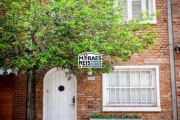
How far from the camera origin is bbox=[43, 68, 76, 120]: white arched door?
354 inches

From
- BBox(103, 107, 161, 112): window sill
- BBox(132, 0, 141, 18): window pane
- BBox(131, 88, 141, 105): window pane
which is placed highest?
BBox(132, 0, 141, 18): window pane

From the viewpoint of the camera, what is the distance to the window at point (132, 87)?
8.81 meters

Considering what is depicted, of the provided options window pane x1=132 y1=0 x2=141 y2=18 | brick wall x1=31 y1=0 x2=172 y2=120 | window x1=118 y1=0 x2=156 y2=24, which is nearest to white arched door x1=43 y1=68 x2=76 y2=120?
brick wall x1=31 y1=0 x2=172 y2=120

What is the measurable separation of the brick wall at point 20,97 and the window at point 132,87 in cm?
290

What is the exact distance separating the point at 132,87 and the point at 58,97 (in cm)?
275

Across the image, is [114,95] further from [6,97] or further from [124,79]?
[6,97]

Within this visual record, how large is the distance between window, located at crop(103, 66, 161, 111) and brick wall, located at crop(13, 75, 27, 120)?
2.90m

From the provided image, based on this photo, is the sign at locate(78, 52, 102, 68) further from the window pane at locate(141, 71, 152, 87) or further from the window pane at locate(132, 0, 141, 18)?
the window pane at locate(132, 0, 141, 18)

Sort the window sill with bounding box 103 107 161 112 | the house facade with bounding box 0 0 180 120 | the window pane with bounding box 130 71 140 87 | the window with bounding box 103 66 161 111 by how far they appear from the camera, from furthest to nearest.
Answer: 1. the window pane with bounding box 130 71 140 87
2. the window with bounding box 103 66 161 111
3. the house facade with bounding box 0 0 180 120
4. the window sill with bounding box 103 107 161 112

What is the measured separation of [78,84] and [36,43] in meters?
2.71

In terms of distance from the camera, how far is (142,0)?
372 inches

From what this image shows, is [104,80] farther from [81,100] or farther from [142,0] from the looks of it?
[142,0]

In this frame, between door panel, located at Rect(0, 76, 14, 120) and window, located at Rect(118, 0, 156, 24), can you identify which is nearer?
door panel, located at Rect(0, 76, 14, 120)

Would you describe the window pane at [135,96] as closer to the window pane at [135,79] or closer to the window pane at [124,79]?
the window pane at [135,79]
